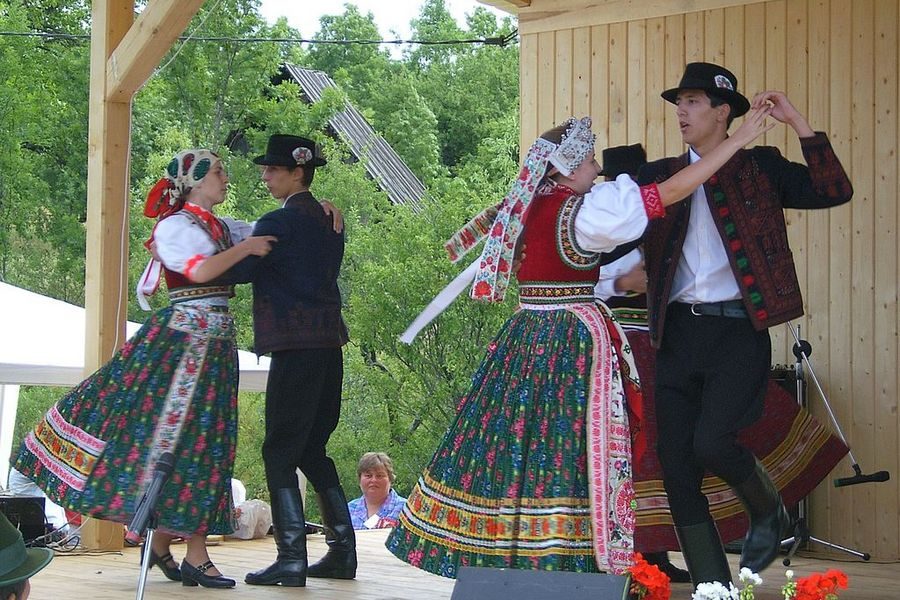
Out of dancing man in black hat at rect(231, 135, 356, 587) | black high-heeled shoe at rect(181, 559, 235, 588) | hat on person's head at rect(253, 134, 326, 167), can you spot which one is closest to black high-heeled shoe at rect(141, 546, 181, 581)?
black high-heeled shoe at rect(181, 559, 235, 588)

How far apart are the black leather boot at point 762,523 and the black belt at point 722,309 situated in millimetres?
401

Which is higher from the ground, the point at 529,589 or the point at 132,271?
the point at 132,271

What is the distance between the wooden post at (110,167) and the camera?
5852 millimetres

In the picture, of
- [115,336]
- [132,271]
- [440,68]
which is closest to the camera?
[115,336]

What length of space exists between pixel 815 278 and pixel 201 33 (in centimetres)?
1251

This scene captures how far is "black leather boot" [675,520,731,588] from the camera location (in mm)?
3766

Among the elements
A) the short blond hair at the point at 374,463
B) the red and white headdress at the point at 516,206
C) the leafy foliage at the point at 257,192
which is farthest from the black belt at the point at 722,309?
the leafy foliage at the point at 257,192

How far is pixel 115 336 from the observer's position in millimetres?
5949

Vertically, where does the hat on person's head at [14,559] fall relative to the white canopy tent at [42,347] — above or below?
below

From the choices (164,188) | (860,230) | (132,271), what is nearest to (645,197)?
(164,188)

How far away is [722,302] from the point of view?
384cm

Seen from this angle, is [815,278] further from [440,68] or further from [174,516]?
[440,68]

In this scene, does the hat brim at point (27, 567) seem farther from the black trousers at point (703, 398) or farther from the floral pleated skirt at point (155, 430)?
the floral pleated skirt at point (155, 430)

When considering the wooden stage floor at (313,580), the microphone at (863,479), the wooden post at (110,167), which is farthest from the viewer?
the wooden post at (110,167)
